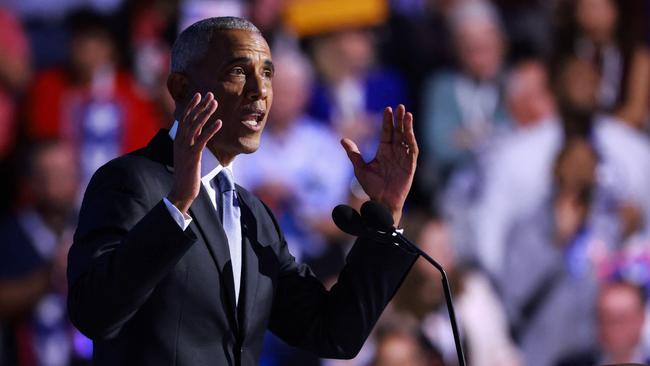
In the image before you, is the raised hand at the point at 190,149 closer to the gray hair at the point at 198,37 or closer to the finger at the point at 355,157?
the gray hair at the point at 198,37

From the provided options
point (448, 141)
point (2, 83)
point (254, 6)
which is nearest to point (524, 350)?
point (448, 141)

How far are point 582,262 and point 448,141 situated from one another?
0.99 meters

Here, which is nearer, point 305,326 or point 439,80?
point 305,326

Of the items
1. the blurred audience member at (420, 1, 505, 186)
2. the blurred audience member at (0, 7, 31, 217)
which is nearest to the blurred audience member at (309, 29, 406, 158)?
the blurred audience member at (420, 1, 505, 186)

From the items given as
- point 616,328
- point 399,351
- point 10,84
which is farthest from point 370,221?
point 616,328

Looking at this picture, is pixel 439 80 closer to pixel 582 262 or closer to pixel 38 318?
pixel 582 262

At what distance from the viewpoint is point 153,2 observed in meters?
6.23

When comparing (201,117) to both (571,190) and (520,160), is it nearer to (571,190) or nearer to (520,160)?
(520,160)

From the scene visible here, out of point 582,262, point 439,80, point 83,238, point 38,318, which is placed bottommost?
point 38,318

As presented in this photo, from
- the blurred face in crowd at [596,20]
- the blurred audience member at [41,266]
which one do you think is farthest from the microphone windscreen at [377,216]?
the blurred face in crowd at [596,20]

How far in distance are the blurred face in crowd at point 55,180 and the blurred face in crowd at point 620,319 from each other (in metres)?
2.86

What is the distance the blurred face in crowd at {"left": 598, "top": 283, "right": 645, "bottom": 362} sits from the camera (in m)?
Result: 6.58

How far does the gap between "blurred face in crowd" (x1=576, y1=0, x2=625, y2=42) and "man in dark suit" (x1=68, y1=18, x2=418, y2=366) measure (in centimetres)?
468

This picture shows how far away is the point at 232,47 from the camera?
2328 mm
